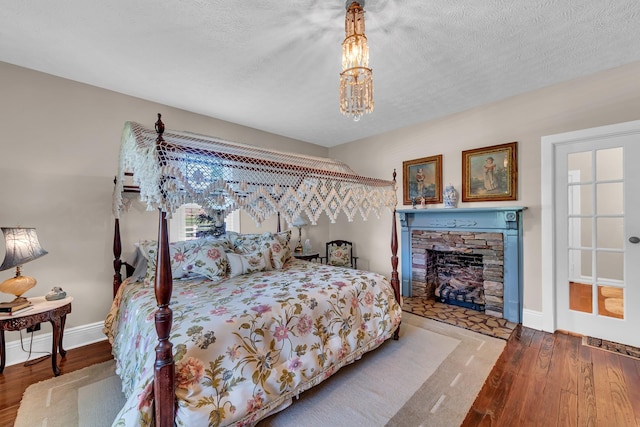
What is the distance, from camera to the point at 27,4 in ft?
5.60

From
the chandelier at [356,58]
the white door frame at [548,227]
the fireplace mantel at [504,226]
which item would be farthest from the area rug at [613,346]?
the chandelier at [356,58]

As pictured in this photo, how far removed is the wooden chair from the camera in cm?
471

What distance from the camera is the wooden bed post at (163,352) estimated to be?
1281 millimetres

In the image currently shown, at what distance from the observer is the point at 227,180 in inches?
65.7

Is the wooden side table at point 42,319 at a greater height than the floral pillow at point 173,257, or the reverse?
the floral pillow at point 173,257

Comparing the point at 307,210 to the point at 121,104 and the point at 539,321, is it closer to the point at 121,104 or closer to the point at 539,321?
the point at 121,104

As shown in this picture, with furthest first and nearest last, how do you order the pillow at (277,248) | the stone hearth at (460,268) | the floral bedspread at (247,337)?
the stone hearth at (460,268)
the pillow at (277,248)
the floral bedspread at (247,337)

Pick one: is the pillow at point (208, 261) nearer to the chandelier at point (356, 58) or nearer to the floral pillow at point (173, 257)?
the floral pillow at point (173, 257)

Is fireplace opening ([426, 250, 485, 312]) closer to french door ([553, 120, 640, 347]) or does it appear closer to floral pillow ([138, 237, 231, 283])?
french door ([553, 120, 640, 347])

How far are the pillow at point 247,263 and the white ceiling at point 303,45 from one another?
5.87 feet

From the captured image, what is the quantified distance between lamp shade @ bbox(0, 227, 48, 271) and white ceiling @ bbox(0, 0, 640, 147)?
1.49 m

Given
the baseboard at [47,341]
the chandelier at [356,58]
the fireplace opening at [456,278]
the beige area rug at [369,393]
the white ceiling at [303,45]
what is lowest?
the beige area rug at [369,393]

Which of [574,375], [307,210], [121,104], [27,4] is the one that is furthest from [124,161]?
[574,375]

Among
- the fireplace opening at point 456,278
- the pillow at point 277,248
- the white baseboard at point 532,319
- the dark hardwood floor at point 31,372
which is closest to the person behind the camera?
the dark hardwood floor at point 31,372
